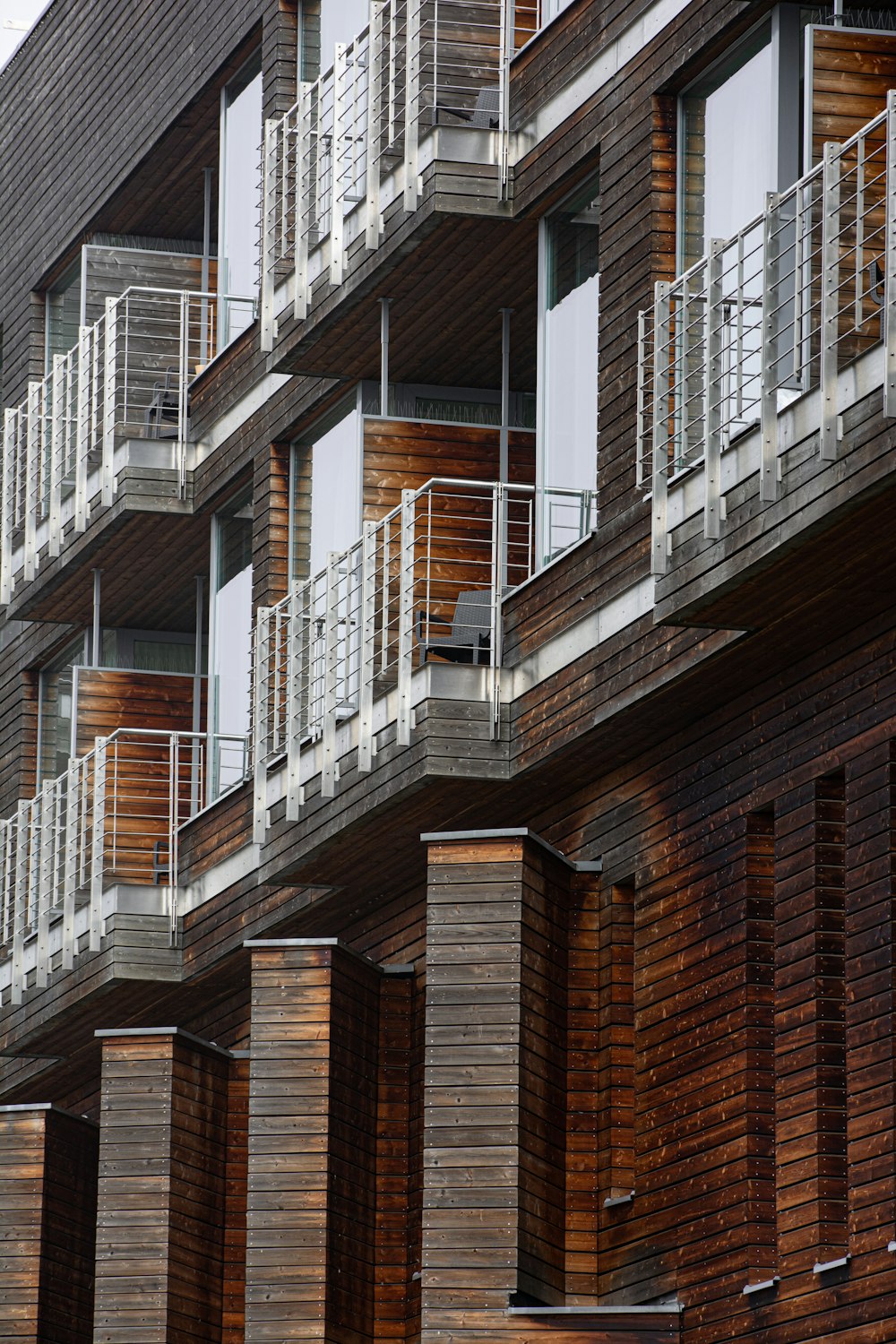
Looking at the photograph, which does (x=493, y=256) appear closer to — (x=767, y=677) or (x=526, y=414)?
(x=526, y=414)

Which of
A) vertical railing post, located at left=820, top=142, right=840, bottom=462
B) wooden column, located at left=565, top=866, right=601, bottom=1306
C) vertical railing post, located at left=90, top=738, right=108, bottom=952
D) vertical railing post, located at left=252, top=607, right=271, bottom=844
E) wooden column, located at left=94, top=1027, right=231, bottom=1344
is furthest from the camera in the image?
vertical railing post, located at left=90, top=738, right=108, bottom=952

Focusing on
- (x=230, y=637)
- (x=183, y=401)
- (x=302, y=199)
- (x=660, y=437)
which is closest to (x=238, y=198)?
(x=183, y=401)

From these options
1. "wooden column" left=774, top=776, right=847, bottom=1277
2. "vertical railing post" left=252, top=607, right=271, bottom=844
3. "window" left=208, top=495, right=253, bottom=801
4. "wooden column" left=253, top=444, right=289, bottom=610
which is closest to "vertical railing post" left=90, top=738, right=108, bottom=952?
"window" left=208, top=495, right=253, bottom=801

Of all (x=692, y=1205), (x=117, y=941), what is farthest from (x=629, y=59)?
(x=117, y=941)

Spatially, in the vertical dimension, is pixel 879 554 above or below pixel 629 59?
below

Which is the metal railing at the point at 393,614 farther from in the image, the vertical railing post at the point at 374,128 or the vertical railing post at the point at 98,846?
the vertical railing post at the point at 98,846

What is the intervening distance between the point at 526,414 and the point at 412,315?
50.8 inches

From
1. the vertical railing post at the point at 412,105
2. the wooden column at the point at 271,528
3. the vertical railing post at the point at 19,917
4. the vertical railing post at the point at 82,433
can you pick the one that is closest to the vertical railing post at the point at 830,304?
the vertical railing post at the point at 412,105

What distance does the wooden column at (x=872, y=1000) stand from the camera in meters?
16.3

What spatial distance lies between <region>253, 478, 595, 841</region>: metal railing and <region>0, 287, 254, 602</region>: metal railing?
4.30m

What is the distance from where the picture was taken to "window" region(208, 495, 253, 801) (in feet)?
86.8

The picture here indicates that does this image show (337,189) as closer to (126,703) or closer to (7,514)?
(126,703)

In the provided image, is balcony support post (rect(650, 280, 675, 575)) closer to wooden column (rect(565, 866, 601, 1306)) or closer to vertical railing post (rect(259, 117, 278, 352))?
wooden column (rect(565, 866, 601, 1306))

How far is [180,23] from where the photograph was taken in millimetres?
29078
